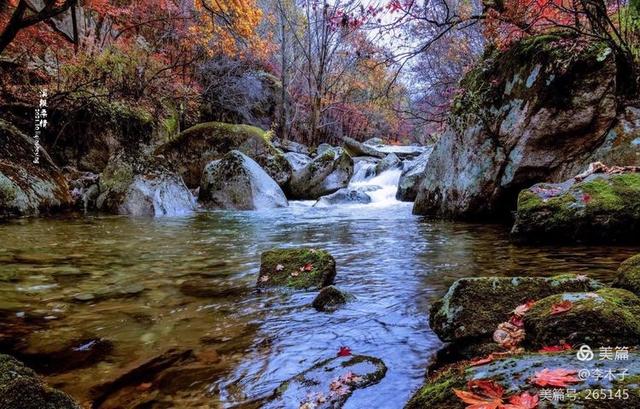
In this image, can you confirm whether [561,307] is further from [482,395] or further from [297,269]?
[297,269]

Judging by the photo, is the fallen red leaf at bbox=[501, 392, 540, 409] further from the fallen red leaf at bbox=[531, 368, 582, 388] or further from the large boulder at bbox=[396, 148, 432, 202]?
the large boulder at bbox=[396, 148, 432, 202]

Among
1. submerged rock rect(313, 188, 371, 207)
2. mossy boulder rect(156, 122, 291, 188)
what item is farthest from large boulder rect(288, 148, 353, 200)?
submerged rock rect(313, 188, 371, 207)

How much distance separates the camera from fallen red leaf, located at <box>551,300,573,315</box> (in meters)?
1.98

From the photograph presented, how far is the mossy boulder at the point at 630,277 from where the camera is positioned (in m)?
2.55

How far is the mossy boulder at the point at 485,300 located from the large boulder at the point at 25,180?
31.0ft

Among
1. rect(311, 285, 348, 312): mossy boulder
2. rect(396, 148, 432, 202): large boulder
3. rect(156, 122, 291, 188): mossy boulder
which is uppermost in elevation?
rect(156, 122, 291, 188): mossy boulder

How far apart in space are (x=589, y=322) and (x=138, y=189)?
10380 millimetres

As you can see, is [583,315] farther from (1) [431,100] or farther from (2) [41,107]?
(1) [431,100]

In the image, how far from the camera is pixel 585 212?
538 cm

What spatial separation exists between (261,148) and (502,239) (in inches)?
387

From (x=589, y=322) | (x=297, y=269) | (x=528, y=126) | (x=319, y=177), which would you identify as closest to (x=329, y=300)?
(x=297, y=269)

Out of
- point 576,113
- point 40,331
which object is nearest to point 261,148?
point 576,113

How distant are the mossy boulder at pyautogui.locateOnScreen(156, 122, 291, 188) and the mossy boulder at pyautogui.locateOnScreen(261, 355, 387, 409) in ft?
40.2

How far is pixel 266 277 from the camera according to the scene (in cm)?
403
